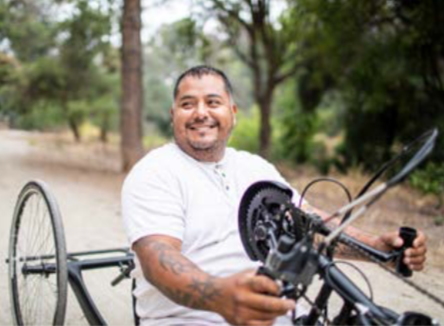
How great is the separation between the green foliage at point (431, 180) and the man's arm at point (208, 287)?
672 cm

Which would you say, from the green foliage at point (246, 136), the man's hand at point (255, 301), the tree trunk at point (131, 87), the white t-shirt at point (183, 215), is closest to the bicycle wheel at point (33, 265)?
the white t-shirt at point (183, 215)

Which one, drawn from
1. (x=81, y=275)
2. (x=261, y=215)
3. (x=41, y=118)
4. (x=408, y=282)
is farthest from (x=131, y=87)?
(x=41, y=118)

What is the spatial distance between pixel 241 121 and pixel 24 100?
8.02 m

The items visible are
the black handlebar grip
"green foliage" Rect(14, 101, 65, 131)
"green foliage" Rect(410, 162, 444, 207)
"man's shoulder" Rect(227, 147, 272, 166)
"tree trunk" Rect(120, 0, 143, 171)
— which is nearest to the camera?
the black handlebar grip

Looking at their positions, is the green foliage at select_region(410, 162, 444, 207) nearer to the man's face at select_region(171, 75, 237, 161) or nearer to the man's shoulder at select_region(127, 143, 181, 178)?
the man's face at select_region(171, 75, 237, 161)

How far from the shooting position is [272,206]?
1923mm

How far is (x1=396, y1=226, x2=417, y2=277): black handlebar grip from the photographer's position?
1.81m

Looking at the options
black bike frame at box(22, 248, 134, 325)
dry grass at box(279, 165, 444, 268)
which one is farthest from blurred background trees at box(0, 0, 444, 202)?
black bike frame at box(22, 248, 134, 325)

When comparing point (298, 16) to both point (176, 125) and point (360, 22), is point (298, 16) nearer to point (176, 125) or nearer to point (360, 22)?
point (360, 22)

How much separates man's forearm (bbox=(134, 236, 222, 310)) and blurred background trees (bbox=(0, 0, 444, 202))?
773 cm

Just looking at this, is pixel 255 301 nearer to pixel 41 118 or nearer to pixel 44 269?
pixel 44 269

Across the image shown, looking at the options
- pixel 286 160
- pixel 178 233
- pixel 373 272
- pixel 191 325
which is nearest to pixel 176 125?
pixel 178 233

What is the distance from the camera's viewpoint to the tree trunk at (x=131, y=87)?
9.70 meters

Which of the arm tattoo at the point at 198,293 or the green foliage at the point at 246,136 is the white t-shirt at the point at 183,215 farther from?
the green foliage at the point at 246,136
